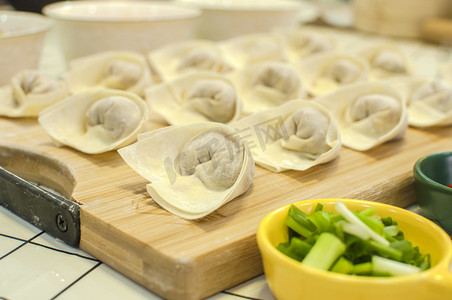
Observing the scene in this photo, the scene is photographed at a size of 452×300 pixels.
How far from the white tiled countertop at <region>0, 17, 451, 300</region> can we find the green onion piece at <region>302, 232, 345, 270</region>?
28 cm

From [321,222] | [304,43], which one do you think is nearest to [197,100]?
[321,222]

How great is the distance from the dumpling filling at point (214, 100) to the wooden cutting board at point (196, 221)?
1.94ft

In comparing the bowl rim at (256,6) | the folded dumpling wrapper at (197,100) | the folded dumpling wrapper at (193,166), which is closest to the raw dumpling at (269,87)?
the folded dumpling wrapper at (197,100)

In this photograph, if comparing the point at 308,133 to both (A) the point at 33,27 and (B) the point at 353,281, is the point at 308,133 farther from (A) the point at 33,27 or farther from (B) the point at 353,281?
(A) the point at 33,27

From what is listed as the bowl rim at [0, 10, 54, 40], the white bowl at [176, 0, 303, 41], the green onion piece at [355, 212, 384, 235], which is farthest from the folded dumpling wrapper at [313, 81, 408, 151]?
A: the white bowl at [176, 0, 303, 41]

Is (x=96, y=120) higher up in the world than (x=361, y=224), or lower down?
lower down

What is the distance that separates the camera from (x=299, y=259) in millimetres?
1449

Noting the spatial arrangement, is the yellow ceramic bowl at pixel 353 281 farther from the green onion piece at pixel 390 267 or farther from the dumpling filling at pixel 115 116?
the dumpling filling at pixel 115 116

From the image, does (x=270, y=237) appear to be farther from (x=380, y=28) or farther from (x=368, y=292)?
(x=380, y=28)

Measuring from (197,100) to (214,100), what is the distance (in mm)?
95

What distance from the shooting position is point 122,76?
10.3ft

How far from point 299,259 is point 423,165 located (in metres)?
0.82

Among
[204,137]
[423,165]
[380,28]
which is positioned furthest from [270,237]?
[380,28]

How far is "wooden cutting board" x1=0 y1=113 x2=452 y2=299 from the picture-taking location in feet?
5.16
